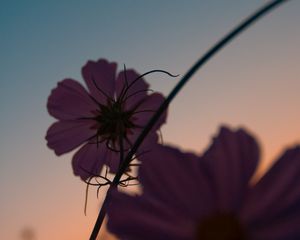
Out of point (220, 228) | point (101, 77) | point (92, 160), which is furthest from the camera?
point (101, 77)

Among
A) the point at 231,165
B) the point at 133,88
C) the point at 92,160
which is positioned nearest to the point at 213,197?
the point at 231,165

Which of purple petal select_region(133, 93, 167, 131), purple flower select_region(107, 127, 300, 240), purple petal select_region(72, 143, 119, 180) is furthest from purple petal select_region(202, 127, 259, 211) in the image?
purple petal select_region(133, 93, 167, 131)

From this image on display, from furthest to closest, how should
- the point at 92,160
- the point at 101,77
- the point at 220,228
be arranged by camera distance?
the point at 101,77 < the point at 92,160 < the point at 220,228

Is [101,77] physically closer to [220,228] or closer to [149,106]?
[149,106]

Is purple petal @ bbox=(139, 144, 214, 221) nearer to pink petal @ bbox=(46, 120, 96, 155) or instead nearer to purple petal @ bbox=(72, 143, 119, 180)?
purple petal @ bbox=(72, 143, 119, 180)

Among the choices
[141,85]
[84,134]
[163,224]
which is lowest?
[163,224]

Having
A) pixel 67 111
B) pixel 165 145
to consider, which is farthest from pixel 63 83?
pixel 165 145

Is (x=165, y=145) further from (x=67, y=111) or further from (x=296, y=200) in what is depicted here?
(x=67, y=111)
